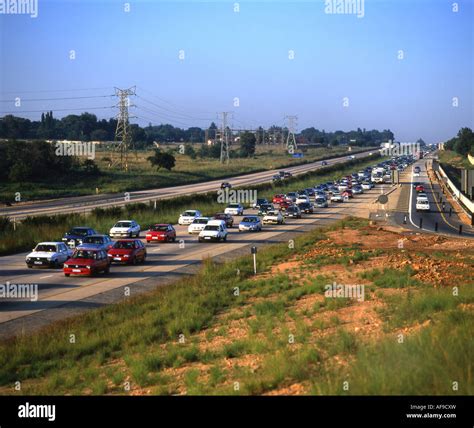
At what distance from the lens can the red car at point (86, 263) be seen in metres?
28.4

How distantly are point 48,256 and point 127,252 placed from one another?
3.71m

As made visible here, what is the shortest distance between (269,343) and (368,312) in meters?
4.39

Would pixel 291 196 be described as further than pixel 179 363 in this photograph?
Yes

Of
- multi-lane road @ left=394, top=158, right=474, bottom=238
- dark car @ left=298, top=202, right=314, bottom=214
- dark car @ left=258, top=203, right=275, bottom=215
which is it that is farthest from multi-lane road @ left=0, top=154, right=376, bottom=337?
dark car @ left=298, top=202, right=314, bottom=214

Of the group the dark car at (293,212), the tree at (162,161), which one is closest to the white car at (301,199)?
the dark car at (293,212)

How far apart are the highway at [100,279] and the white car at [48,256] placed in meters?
0.42

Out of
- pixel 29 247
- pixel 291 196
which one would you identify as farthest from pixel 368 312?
pixel 291 196

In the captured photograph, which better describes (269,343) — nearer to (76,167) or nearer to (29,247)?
(29,247)

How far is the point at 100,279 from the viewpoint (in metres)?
28.1

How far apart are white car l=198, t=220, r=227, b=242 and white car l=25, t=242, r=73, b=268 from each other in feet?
40.0

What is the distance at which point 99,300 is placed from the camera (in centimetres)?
2322

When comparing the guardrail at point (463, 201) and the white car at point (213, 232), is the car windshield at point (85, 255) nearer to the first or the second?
the white car at point (213, 232)
